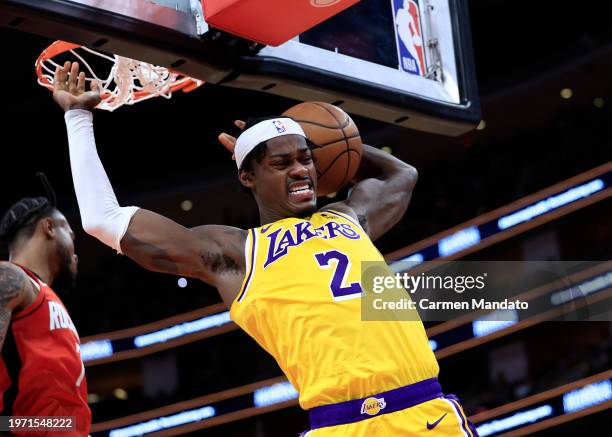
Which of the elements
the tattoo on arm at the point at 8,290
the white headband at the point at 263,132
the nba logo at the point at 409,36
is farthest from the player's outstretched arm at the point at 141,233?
the nba logo at the point at 409,36

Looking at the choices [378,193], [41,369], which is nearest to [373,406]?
[378,193]

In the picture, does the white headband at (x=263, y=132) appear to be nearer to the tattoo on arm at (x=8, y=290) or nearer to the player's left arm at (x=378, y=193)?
the player's left arm at (x=378, y=193)

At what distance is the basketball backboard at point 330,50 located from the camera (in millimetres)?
A: 3418

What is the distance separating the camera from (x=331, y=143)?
369 centimetres

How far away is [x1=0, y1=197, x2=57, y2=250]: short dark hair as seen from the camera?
4.91 meters

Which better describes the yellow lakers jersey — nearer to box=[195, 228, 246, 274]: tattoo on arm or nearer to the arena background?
box=[195, 228, 246, 274]: tattoo on arm

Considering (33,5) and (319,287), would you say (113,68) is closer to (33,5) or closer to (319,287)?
(33,5)

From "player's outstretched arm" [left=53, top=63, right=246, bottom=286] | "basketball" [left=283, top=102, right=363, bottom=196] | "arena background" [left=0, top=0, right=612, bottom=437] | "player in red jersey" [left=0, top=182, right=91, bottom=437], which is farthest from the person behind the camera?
"arena background" [left=0, top=0, right=612, bottom=437]

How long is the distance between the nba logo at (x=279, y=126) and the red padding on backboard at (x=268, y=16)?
Result: 37 centimetres

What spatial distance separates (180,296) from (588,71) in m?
4.67

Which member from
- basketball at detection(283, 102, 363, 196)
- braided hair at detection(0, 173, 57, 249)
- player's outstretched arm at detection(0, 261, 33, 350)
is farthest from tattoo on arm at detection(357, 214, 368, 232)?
braided hair at detection(0, 173, 57, 249)

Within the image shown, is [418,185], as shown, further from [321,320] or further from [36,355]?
[321,320]

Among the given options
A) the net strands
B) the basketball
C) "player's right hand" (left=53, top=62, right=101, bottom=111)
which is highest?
the net strands

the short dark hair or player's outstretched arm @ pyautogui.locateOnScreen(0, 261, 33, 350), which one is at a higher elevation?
the short dark hair
